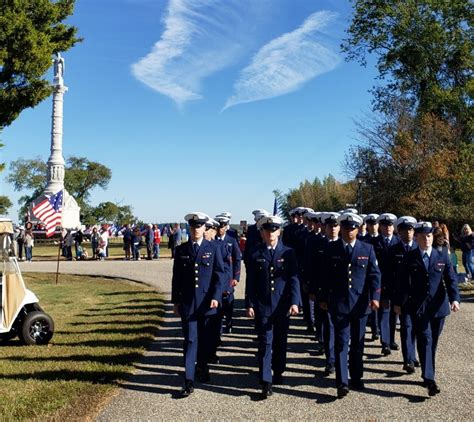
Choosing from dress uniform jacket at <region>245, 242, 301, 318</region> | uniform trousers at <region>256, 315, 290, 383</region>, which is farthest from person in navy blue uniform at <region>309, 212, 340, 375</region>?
uniform trousers at <region>256, 315, 290, 383</region>

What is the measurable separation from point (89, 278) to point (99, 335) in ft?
37.9

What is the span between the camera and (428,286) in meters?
6.12

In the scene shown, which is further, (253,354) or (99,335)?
(99,335)

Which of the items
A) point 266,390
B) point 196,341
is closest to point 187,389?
point 196,341

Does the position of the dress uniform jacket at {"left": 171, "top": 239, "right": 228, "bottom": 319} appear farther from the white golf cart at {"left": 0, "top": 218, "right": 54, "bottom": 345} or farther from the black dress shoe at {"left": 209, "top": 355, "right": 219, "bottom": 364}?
the white golf cart at {"left": 0, "top": 218, "right": 54, "bottom": 345}

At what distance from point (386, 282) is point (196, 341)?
303 centimetres

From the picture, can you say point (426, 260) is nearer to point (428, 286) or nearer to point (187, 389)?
point (428, 286)

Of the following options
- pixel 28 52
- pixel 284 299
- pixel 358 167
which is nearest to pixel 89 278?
pixel 28 52

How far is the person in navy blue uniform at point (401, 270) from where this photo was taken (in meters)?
6.75

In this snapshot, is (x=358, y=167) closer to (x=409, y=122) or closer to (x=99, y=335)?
(x=409, y=122)

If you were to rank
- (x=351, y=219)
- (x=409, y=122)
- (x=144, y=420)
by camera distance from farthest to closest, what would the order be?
1. (x=409, y=122)
2. (x=351, y=219)
3. (x=144, y=420)

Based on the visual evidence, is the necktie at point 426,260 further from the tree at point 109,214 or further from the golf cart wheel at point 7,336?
the tree at point 109,214

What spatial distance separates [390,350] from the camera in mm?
7859

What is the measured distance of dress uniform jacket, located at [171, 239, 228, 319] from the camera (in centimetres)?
638
